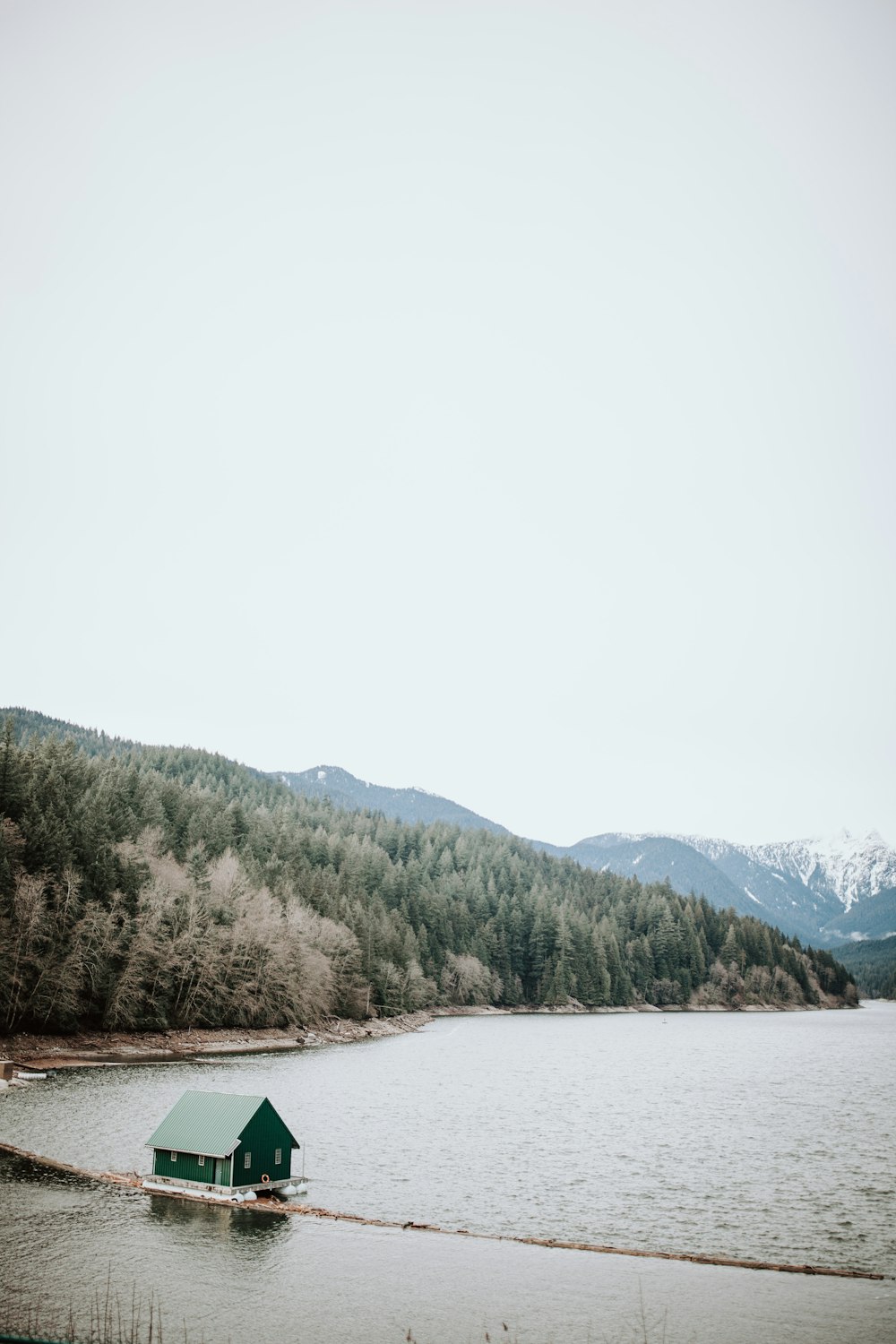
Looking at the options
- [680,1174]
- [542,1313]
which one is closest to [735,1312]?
[542,1313]

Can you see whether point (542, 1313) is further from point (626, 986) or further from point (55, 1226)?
point (626, 986)

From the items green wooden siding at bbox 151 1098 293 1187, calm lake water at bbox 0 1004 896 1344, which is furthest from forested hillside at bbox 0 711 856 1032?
green wooden siding at bbox 151 1098 293 1187

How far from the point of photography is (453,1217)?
34031 mm

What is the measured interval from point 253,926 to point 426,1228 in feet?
220

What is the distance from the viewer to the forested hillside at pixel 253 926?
254 ft

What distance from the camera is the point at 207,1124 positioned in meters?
35.5

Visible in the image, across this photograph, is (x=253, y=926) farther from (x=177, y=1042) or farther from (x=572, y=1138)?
(x=572, y=1138)

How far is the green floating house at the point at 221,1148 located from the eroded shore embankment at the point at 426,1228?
0.53 m

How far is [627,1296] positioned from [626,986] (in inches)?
6314

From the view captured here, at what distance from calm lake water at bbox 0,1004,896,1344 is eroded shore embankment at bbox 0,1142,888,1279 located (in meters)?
0.78

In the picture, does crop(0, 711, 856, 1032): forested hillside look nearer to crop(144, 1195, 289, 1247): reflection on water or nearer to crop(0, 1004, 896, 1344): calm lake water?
crop(0, 1004, 896, 1344): calm lake water

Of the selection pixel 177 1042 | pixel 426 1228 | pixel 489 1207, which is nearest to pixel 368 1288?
pixel 426 1228

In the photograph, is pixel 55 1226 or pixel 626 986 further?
pixel 626 986

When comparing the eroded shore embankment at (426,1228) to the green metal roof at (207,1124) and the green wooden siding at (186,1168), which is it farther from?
the green metal roof at (207,1124)
